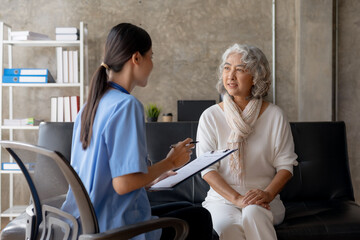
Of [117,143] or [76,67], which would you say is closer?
[117,143]

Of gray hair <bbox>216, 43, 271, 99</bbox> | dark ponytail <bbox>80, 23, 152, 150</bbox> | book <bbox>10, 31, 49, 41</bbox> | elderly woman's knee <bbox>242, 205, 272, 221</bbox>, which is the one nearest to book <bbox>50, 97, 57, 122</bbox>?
book <bbox>10, 31, 49, 41</bbox>

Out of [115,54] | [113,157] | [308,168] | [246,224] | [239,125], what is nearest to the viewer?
[113,157]

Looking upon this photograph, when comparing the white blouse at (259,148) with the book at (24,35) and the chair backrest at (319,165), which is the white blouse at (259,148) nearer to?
the chair backrest at (319,165)

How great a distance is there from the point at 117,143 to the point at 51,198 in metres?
0.24

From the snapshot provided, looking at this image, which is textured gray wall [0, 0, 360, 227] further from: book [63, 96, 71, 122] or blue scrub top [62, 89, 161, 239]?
blue scrub top [62, 89, 161, 239]

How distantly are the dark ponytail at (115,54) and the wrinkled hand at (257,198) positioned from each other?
0.97 metres

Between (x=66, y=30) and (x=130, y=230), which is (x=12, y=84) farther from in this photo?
(x=130, y=230)

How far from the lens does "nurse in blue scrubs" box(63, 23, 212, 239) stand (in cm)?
128

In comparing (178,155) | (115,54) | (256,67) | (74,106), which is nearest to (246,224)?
(178,155)

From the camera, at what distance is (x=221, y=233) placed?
78.0 inches

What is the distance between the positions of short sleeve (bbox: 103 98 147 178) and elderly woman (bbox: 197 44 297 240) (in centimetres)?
87

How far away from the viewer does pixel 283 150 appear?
230 centimetres

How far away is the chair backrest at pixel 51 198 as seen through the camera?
3.68 feet

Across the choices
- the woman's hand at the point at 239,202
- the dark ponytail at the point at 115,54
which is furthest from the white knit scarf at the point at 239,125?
the dark ponytail at the point at 115,54
